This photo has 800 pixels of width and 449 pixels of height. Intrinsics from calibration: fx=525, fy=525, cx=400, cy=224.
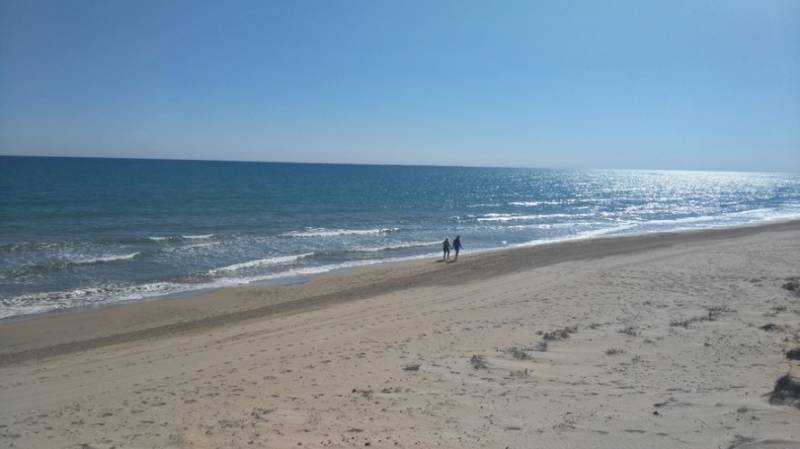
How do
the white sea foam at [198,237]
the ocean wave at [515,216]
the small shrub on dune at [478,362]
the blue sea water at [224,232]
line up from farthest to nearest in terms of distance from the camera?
1. the ocean wave at [515,216]
2. the white sea foam at [198,237]
3. the blue sea water at [224,232]
4. the small shrub on dune at [478,362]

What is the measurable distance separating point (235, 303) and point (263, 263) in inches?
268

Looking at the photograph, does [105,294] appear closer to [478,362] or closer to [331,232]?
[478,362]

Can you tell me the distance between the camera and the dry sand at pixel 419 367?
633cm

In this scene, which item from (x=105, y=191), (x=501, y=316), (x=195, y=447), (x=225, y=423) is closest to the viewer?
(x=195, y=447)

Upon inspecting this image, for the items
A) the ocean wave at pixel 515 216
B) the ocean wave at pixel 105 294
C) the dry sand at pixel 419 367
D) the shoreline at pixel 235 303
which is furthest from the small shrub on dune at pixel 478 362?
the ocean wave at pixel 515 216

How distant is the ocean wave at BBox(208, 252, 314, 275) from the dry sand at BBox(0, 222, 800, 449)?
4077 millimetres

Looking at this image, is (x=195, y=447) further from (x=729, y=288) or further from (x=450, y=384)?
(x=729, y=288)

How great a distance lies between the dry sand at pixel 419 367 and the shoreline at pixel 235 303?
110 millimetres

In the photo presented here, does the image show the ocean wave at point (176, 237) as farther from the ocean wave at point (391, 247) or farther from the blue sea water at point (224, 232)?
the ocean wave at point (391, 247)

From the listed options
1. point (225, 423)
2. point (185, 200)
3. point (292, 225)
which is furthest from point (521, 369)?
point (185, 200)

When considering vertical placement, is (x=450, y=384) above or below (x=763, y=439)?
below

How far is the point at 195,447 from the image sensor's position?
6.27 m

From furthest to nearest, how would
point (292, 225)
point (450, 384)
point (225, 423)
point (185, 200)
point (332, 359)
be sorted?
point (185, 200)
point (292, 225)
point (332, 359)
point (450, 384)
point (225, 423)

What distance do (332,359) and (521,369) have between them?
3655mm
